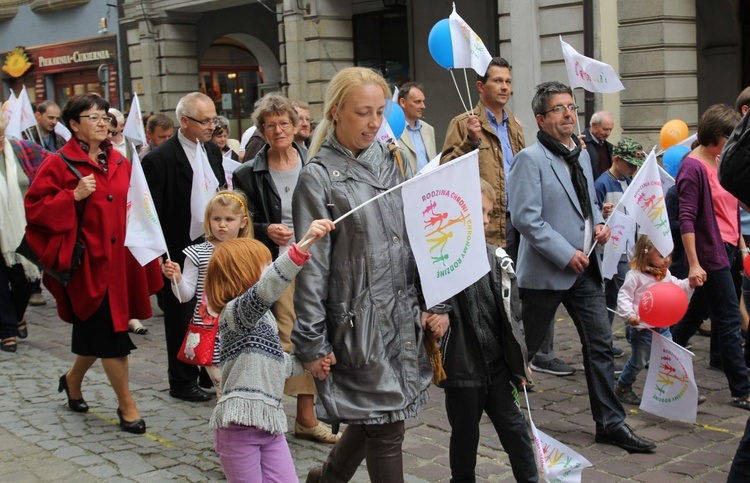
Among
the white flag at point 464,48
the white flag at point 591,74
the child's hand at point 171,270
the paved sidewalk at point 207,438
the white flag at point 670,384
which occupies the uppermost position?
the white flag at point 464,48

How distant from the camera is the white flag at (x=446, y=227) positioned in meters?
3.96

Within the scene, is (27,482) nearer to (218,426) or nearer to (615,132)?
(218,426)

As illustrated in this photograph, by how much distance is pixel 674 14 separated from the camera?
1266cm

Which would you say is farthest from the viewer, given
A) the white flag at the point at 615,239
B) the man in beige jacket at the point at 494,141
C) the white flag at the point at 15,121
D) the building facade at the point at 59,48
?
the building facade at the point at 59,48

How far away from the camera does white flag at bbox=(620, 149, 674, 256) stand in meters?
6.02

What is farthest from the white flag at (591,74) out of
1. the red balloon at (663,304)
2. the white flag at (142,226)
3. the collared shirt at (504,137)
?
the white flag at (142,226)

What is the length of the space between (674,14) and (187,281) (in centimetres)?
921

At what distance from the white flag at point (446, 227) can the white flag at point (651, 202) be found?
228cm

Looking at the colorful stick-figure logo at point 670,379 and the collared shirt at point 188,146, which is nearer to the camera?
the colorful stick-figure logo at point 670,379

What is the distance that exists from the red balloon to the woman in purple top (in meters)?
0.33

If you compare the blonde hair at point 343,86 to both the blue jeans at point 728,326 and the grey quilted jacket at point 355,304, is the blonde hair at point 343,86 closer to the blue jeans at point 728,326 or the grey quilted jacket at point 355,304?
the grey quilted jacket at point 355,304

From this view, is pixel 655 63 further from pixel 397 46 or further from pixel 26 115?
pixel 397 46

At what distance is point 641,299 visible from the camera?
6305 mm

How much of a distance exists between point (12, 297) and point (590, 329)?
5.92m
